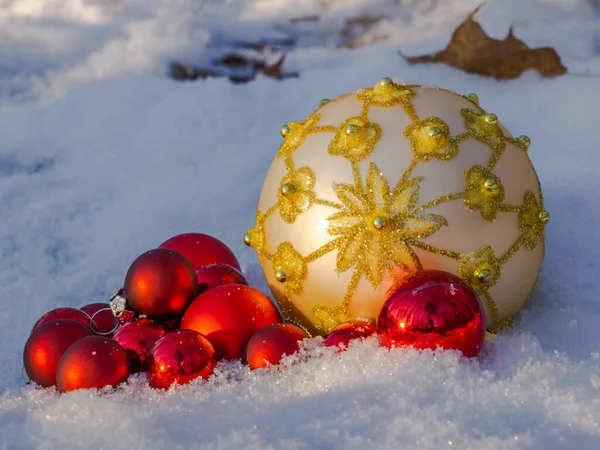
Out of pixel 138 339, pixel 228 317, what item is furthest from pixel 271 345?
pixel 138 339

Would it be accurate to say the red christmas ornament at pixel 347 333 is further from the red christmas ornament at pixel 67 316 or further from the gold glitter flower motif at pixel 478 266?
the red christmas ornament at pixel 67 316

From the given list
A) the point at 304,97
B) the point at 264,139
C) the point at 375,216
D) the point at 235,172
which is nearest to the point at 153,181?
the point at 235,172

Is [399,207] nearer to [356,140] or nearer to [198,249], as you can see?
[356,140]

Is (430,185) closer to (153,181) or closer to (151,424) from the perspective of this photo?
(151,424)

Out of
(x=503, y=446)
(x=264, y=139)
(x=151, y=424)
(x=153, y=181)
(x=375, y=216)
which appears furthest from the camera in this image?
(x=264, y=139)

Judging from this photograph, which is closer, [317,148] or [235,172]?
[317,148]

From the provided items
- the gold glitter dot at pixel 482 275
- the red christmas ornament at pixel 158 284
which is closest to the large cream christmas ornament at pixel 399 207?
the gold glitter dot at pixel 482 275

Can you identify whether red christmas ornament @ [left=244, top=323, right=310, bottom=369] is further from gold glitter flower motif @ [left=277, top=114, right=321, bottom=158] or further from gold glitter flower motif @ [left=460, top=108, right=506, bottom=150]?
gold glitter flower motif @ [left=460, top=108, right=506, bottom=150]
